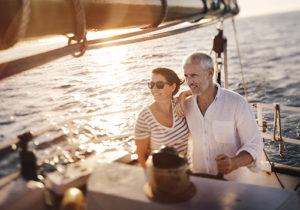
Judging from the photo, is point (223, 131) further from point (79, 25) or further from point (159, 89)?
point (79, 25)

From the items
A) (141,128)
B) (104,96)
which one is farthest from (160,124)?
(104,96)

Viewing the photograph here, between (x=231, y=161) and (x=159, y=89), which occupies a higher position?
(x=159, y=89)

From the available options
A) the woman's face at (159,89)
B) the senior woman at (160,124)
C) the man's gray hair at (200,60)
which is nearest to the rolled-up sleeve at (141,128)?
the senior woman at (160,124)

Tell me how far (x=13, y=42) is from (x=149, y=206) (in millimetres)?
873

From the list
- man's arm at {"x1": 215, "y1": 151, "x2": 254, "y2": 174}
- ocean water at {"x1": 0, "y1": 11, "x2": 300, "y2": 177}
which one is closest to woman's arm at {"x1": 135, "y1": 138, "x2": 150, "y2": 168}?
man's arm at {"x1": 215, "y1": 151, "x2": 254, "y2": 174}

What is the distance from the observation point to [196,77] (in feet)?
8.30

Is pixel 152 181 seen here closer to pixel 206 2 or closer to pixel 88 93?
pixel 206 2

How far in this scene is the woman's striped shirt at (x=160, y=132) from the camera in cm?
270

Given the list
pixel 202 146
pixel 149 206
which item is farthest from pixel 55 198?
pixel 202 146

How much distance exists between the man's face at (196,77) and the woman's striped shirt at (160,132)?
365mm

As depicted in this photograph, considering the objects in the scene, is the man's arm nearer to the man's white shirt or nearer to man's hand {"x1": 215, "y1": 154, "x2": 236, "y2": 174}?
man's hand {"x1": 215, "y1": 154, "x2": 236, "y2": 174}

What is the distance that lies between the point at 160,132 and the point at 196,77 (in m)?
0.62

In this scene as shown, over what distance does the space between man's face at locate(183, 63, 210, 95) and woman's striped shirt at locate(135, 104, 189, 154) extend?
365 mm

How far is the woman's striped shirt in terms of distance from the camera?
106 inches
